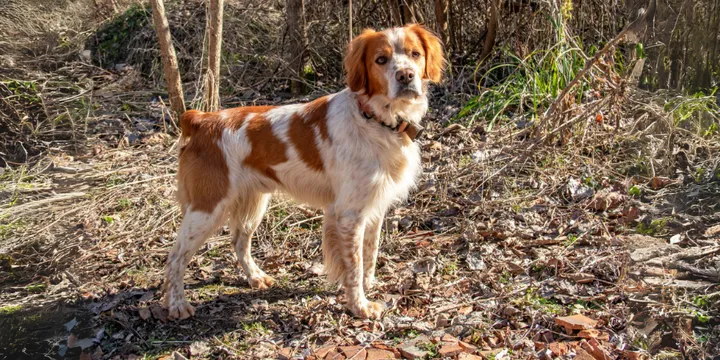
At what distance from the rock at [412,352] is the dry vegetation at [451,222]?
0.02 m

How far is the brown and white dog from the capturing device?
3.58 m

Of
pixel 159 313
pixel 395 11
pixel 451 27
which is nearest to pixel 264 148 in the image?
pixel 159 313

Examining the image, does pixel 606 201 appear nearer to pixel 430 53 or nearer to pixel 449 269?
pixel 449 269

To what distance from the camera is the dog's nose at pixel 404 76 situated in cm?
338

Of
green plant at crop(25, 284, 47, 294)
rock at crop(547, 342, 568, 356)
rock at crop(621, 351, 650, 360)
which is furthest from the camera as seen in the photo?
green plant at crop(25, 284, 47, 294)

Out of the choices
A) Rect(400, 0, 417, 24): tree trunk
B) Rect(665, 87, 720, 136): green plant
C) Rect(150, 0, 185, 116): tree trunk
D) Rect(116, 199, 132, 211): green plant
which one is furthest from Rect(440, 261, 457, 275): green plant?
Rect(150, 0, 185, 116): tree trunk

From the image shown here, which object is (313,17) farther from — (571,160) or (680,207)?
(680,207)

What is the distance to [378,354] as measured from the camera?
10.6 ft

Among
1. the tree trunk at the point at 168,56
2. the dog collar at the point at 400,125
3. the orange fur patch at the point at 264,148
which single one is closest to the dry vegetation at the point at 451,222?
the tree trunk at the point at 168,56

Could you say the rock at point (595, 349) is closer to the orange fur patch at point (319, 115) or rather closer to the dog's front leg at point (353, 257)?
the dog's front leg at point (353, 257)

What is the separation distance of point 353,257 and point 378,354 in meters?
0.61

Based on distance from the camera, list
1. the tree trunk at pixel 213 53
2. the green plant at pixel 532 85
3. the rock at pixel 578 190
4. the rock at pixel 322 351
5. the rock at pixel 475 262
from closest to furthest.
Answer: the rock at pixel 322 351
the rock at pixel 475 262
the rock at pixel 578 190
the green plant at pixel 532 85
the tree trunk at pixel 213 53

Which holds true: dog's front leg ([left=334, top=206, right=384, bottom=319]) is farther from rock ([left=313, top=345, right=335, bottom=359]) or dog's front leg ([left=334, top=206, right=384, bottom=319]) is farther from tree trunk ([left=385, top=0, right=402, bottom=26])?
tree trunk ([left=385, top=0, right=402, bottom=26])

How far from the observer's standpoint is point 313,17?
732 cm
